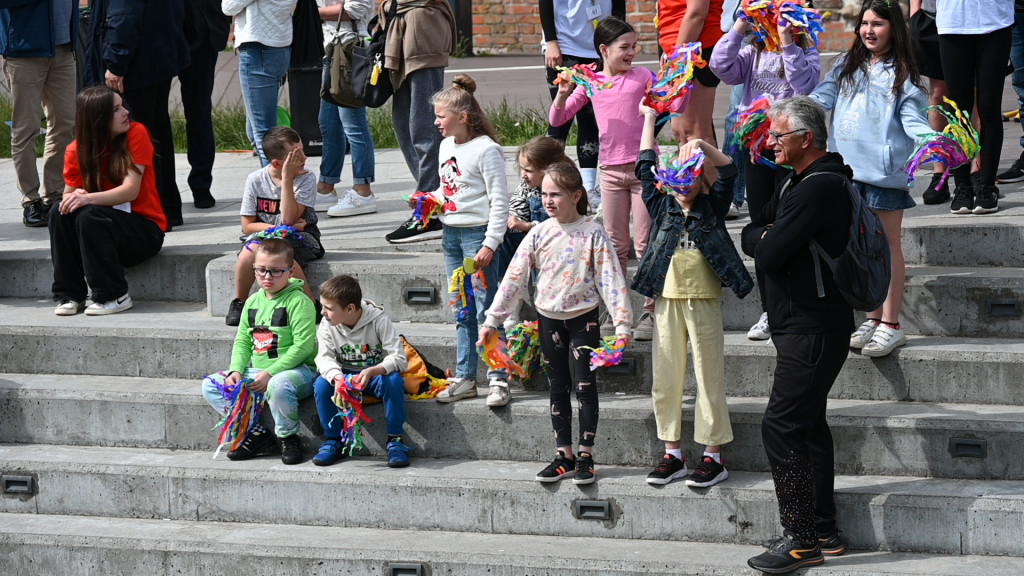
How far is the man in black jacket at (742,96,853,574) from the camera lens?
466 cm

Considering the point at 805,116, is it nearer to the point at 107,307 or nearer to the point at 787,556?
the point at 787,556

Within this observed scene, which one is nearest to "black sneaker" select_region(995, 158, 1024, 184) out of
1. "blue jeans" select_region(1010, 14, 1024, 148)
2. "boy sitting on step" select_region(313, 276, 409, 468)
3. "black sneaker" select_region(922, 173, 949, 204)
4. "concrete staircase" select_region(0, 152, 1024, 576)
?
"blue jeans" select_region(1010, 14, 1024, 148)

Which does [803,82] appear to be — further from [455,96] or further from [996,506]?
[996,506]

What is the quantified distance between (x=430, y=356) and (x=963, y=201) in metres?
2.81

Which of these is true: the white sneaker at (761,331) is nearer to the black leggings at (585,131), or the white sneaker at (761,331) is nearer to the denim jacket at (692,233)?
the denim jacket at (692,233)

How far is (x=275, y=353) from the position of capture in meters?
5.87

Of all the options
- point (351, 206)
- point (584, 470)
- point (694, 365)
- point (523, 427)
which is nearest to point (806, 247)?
point (694, 365)

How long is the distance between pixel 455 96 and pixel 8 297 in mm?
3141

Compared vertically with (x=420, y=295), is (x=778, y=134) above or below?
above

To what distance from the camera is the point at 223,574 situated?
535 cm

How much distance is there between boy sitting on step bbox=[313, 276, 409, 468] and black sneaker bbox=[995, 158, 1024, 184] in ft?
12.4

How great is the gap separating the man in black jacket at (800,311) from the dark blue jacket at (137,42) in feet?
13.5

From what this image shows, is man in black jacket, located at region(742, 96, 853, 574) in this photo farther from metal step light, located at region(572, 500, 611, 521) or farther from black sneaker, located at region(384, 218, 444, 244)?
black sneaker, located at region(384, 218, 444, 244)

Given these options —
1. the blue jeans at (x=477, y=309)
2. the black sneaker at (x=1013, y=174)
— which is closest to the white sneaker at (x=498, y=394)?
the blue jeans at (x=477, y=309)
